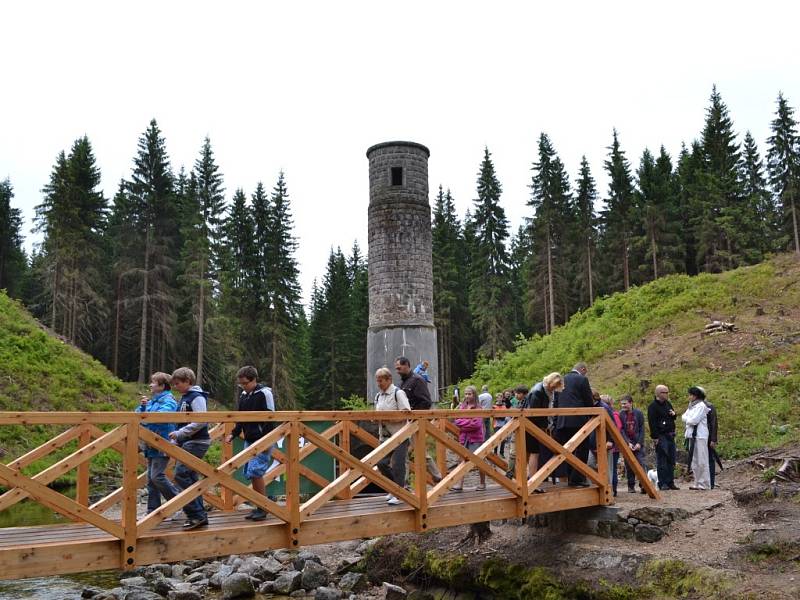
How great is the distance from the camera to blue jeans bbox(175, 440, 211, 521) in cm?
645

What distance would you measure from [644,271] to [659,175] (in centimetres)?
711

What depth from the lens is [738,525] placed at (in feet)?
28.0

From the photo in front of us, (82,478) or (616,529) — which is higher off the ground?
(82,478)

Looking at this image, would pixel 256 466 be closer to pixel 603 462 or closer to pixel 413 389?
pixel 413 389

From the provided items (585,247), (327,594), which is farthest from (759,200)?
(327,594)

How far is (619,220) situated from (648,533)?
35.5 meters

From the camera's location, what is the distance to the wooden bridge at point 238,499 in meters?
5.52

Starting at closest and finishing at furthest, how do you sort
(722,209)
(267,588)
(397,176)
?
(267,588) → (397,176) → (722,209)

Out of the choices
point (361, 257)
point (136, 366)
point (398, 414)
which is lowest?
point (398, 414)

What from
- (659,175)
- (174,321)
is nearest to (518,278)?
(659,175)

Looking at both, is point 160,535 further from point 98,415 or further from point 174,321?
point 174,321

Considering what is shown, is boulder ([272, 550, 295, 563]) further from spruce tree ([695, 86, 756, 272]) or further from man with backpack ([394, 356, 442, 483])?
spruce tree ([695, 86, 756, 272])

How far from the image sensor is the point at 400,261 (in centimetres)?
1981

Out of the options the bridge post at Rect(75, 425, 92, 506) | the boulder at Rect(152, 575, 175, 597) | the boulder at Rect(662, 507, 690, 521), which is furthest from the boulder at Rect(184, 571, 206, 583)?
the boulder at Rect(662, 507, 690, 521)
